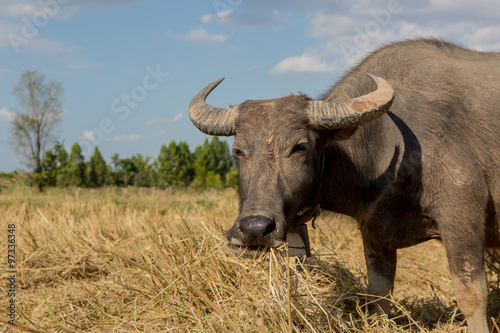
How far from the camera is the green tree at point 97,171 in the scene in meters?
46.3

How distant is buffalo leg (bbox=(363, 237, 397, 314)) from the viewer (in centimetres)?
373

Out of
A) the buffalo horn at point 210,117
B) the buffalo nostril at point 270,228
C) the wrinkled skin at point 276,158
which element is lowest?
the buffalo nostril at point 270,228

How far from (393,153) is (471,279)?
3.18 feet

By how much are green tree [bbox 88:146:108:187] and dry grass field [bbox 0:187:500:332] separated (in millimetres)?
42396

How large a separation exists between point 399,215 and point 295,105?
1196 millimetres

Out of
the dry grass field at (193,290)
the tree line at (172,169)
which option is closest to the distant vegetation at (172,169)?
the tree line at (172,169)

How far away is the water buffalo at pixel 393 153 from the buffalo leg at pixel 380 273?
0.55ft

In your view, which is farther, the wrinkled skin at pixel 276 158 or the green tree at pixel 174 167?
the green tree at pixel 174 167

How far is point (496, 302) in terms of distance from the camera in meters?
4.07

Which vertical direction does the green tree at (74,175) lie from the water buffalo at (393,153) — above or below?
below

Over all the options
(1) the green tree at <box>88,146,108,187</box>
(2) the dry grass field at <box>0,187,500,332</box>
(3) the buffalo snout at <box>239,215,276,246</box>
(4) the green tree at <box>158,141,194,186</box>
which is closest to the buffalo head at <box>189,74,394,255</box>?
(3) the buffalo snout at <box>239,215,276,246</box>

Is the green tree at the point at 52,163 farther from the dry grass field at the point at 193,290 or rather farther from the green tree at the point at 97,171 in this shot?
the dry grass field at the point at 193,290

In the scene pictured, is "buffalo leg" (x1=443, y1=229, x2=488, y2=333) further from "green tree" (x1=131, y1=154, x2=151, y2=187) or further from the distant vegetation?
"green tree" (x1=131, y1=154, x2=151, y2=187)

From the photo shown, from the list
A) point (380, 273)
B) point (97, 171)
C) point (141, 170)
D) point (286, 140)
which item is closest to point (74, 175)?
point (97, 171)
